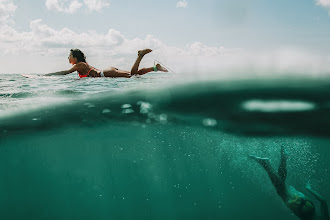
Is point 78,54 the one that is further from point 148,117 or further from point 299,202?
point 299,202

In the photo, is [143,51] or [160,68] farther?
[160,68]

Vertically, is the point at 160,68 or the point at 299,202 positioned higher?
the point at 160,68

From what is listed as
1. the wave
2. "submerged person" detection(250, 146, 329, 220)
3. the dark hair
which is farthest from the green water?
the dark hair

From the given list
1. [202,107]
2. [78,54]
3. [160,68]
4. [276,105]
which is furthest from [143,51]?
[276,105]

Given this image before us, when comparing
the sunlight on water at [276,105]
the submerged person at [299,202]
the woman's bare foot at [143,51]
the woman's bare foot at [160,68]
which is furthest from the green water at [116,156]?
the woman's bare foot at [143,51]

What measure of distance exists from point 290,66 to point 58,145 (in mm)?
16275

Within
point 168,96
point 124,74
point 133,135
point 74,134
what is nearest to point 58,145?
point 74,134

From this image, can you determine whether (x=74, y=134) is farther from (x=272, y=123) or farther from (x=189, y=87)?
(x=272, y=123)

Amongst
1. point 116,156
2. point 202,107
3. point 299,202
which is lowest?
point 116,156

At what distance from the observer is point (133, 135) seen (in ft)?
52.9

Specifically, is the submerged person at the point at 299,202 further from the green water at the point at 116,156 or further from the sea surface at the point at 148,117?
the green water at the point at 116,156

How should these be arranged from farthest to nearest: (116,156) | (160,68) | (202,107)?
1. (116,156)
2. (202,107)
3. (160,68)

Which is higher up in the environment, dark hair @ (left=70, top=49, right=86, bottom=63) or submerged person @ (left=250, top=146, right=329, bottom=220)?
dark hair @ (left=70, top=49, right=86, bottom=63)

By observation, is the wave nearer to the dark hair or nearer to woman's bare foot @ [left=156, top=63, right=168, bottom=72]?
the dark hair
